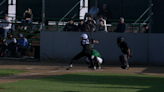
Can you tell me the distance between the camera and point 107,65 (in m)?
19.0

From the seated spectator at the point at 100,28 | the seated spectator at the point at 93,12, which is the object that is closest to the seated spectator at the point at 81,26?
the seated spectator at the point at 93,12

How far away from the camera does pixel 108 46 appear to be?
1944cm

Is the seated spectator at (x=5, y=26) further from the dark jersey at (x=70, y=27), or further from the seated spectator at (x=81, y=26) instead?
the seated spectator at (x=81, y=26)

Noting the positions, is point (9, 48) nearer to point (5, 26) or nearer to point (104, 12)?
point (5, 26)

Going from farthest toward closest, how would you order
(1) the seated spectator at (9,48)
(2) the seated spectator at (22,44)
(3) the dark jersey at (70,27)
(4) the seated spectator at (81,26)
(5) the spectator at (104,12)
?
(1) the seated spectator at (9,48) → (2) the seated spectator at (22,44) → (3) the dark jersey at (70,27) → (5) the spectator at (104,12) → (4) the seated spectator at (81,26)

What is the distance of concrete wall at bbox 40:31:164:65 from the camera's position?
62.2 feet

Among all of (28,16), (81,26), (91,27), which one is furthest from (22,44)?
(91,27)

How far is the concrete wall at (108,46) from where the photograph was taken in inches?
746

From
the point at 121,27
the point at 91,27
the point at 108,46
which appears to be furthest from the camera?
the point at 91,27

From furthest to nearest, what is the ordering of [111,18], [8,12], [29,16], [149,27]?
[8,12]
[29,16]
[111,18]
[149,27]

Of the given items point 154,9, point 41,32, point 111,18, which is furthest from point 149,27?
point 41,32

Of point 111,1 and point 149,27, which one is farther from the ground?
point 111,1

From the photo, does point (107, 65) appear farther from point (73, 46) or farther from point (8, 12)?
point (8, 12)

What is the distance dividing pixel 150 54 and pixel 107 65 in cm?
235
